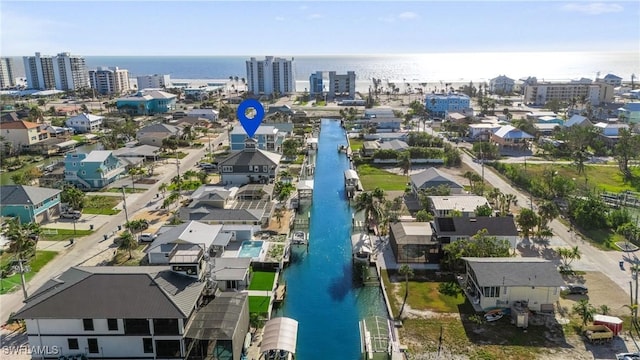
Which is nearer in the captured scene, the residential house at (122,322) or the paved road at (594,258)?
the residential house at (122,322)

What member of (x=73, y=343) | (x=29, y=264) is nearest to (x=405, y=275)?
(x=73, y=343)

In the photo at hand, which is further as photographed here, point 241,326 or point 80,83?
point 80,83

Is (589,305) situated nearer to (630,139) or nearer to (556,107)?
(630,139)

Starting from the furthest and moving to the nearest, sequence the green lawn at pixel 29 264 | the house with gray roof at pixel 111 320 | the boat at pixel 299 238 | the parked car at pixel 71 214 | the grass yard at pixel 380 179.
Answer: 1. the grass yard at pixel 380 179
2. the parked car at pixel 71 214
3. the boat at pixel 299 238
4. the green lawn at pixel 29 264
5. the house with gray roof at pixel 111 320

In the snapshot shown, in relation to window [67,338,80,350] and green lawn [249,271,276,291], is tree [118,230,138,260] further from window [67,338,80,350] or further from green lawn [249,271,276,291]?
window [67,338,80,350]

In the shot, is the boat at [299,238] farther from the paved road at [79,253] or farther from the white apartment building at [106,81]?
the white apartment building at [106,81]

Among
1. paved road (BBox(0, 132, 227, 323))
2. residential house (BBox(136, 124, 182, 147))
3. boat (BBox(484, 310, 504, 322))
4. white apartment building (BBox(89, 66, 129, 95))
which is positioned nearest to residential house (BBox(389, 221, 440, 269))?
boat (BBox(484, 310, 504, 322))

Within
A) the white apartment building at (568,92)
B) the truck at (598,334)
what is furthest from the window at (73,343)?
the white apartment building at (568,92)

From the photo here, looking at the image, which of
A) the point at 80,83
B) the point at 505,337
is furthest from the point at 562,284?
the point at 80,83
